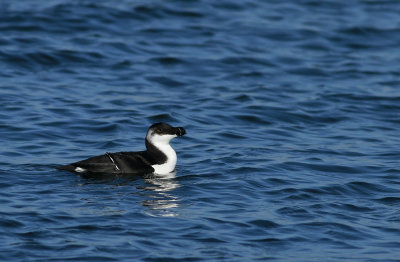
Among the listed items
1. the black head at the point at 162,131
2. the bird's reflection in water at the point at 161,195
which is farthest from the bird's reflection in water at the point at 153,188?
the black head at the point at 162,131

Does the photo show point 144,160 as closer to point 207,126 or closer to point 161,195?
point 161,195

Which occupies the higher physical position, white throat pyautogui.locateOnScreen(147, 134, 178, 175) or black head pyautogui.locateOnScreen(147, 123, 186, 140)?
black head pyautogui.locateOnScreen(147, 123, 186, 140)

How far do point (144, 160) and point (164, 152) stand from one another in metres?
0.41

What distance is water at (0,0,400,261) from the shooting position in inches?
388

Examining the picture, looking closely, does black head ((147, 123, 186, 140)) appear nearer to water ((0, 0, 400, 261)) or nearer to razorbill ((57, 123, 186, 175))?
razorbill ((57, 123, 186, 175))

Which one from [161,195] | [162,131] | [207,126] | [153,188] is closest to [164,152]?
[162,131]

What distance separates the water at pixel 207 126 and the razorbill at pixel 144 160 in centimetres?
21

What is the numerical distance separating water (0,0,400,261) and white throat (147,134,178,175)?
0.70ft

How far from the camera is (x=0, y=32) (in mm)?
21109

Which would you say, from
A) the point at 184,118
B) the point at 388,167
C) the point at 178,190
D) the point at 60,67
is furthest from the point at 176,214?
the point at 60,67

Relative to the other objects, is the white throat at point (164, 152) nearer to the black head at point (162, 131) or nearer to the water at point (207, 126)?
the black head at point (162, 131)

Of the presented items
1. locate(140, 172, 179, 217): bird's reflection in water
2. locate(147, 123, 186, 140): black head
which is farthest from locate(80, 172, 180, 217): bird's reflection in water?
locate(147, 123, 186, 140): black head

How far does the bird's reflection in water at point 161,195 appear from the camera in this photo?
10.7m

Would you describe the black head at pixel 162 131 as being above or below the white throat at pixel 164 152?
above
